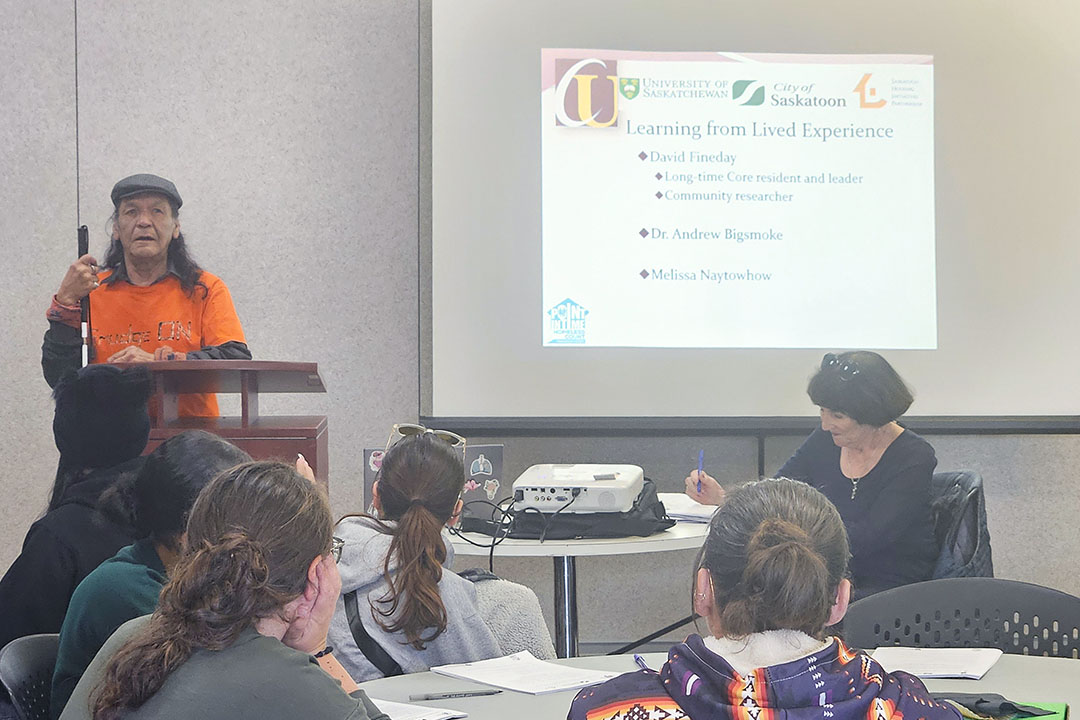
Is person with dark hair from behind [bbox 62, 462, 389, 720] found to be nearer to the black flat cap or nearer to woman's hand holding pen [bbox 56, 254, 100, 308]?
woman's hand holding pen [bbox 56, 254, 100, 308]

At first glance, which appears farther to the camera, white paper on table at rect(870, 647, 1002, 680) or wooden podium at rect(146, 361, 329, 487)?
wooden podium at rect(146, 361, 329, 487)

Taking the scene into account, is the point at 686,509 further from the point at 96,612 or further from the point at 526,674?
the point at 96,612

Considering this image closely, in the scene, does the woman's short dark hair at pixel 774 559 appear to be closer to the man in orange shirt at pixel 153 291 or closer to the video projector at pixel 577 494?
the video projector at pixel 577 494

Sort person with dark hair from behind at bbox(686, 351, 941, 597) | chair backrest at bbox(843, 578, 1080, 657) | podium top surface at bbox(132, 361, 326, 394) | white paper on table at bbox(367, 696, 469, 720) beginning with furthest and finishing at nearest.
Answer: person with dark hair from behind at bbox(686, 351, 941, 597)
podium top surface at bbox(132, 361, 326, 394)
chair backrest at bbox(843, 578, 1080, 657)
white paper on table at bbox(367, 696, 469, 720)

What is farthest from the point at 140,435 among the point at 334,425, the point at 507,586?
the point at 334,425

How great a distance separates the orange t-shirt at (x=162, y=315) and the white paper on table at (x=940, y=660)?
7.28 feet

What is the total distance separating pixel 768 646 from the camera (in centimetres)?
116

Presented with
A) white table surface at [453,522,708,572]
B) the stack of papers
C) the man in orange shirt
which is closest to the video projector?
white table surface at [453,522,708,572]

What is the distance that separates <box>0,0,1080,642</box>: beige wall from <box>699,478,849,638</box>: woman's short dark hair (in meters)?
2.89

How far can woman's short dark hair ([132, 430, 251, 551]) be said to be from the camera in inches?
67.1

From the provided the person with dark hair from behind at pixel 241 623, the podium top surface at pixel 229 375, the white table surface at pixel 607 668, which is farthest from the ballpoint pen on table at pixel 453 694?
the podium top surface at pixel 229 375

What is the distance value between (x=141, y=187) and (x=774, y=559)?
8.42 feet

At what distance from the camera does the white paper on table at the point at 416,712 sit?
4.79 ft

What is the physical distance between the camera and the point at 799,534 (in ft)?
4.02
